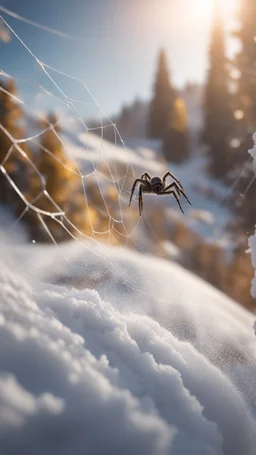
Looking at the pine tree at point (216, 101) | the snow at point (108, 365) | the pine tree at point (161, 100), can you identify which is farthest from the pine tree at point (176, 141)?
the snow at point (108, 365)

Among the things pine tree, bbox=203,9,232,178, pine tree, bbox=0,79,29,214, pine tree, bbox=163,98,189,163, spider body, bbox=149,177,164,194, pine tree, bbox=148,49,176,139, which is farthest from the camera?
pine tree, bbox=148,49,176,139

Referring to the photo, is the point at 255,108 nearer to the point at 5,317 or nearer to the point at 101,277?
the point at 101,277

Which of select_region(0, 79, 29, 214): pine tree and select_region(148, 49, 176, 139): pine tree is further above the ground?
select_region(148, 49, 176, 139): pine tree

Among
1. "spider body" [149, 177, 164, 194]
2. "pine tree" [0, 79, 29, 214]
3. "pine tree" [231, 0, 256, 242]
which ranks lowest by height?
"spider body" [149, 177, 164, 194]

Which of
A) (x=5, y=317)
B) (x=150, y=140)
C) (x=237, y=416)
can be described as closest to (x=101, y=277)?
(x=5, y=317)

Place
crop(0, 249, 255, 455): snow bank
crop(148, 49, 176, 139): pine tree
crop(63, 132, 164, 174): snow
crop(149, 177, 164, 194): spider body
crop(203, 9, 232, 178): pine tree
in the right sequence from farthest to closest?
crop(148, 49, 176, 139): pine tree, crop(203, 9, 232, 178): pine tree, crop(149, 177, 164, 194): spider body, crop(63, 132, 164, 174): snow, crop(0, 249, 255, 455): snow bank

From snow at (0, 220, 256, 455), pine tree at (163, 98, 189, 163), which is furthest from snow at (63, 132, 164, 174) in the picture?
pine tree at (163, 98, 189, 163)

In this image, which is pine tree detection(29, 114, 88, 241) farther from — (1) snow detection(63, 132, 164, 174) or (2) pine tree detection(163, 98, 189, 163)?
(2) pine tree detection(163, 98, 189, 163)
